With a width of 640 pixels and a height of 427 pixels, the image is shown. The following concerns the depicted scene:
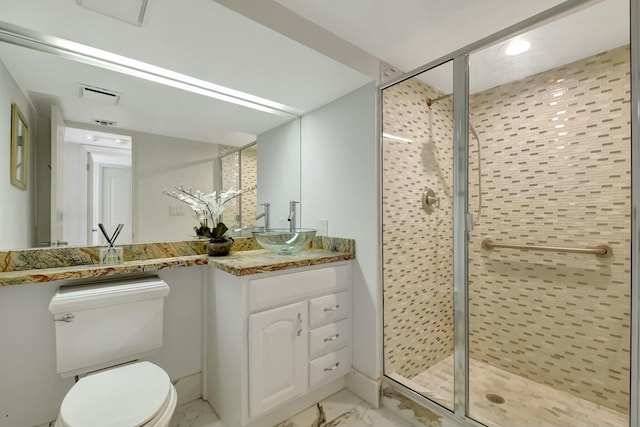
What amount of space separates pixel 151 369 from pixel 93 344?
0.31 meters

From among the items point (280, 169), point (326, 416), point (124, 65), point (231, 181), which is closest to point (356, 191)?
point (280, 169)

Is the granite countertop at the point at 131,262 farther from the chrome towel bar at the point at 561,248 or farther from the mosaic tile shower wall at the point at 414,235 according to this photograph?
the chrome towel bar at the point at 561,248

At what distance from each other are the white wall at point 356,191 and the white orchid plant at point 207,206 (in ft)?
2.18

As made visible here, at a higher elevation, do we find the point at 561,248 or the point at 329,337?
the point at 561,248

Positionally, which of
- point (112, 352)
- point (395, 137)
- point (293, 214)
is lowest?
point (112, 352)

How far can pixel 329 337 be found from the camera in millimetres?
1715

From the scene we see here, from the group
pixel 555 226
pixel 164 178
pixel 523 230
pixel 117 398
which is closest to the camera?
pixel 117 398

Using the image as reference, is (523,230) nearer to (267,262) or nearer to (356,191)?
(356,191)

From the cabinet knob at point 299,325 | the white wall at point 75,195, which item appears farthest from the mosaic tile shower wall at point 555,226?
the white wall at point 75,195

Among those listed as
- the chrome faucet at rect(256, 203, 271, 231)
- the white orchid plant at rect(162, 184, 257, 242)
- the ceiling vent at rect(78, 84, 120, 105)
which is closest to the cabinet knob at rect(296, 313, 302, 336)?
the white orchid plant at rect(162, 184, 257, 242)

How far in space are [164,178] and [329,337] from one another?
1401 mm

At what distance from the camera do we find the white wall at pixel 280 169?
2143mm

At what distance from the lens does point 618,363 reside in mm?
1486

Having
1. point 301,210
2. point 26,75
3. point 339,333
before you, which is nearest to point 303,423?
point 339,333
